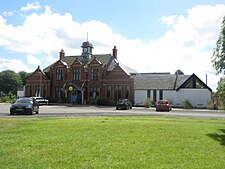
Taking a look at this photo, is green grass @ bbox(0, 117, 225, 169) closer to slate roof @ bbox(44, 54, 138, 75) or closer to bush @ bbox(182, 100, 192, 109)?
bush @ bbox(182, 100, 192, 109)

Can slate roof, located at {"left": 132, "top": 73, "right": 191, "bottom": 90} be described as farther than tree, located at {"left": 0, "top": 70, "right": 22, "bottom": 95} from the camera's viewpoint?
No

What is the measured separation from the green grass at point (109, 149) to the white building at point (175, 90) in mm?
48839

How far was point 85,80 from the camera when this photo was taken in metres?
70.2

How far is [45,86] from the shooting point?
74750 millimetres

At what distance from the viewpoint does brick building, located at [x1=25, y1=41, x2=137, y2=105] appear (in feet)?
217

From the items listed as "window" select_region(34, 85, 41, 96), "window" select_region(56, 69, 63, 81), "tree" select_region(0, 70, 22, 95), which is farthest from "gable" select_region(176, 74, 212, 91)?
"tree" select_region(0, 70, 22, 95)

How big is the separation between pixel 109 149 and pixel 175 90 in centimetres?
5345

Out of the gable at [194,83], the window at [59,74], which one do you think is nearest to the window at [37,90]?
the window at [59,74]

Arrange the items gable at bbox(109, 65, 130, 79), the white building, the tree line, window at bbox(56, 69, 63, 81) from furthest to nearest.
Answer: the tree line, window at bbox(56, 69, 63, 81), gable at bbox(109, 65, 130, 79), the white building

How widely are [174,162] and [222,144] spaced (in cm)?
397

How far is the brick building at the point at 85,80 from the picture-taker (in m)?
66.1

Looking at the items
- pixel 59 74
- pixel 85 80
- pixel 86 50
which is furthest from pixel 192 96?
pixel 59 74

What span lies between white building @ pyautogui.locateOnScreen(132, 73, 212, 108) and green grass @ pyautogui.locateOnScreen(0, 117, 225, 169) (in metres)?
48.8

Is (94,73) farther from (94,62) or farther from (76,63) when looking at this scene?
(76,63)
